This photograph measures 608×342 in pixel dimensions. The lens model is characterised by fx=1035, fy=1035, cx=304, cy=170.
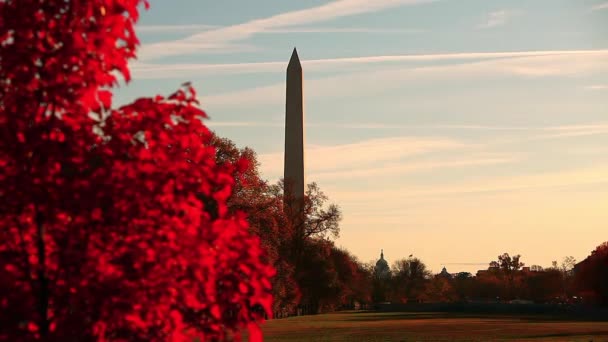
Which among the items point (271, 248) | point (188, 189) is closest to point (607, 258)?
point (271, 248)

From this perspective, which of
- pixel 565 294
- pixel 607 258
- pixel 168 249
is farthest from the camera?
pixel 565 294

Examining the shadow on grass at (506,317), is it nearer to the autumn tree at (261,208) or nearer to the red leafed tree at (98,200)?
the autumn tree at (261,208)

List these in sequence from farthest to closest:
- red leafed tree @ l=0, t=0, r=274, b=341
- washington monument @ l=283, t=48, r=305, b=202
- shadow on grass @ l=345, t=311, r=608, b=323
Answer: shadow on grass @ l=345, t=311, r=608, b=323
washington monument @ l=283, t=48, r=305, b=202
red leafed tree @ l=0, t=0, r=274, b=341

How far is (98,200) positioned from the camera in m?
12.5

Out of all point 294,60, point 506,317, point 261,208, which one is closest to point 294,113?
point 294,60

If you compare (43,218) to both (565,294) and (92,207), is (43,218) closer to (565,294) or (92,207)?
(92,207)

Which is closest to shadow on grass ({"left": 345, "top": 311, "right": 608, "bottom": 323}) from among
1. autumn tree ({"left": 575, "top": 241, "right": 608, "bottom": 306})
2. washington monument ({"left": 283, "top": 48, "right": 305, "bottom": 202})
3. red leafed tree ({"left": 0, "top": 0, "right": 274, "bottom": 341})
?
autumn tree ({"left": 575, "top": 241, "right": 608, "bottom": 306})

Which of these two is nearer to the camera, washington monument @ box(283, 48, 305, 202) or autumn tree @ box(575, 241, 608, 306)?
washington monument @ box(283, 48, 305, 202)

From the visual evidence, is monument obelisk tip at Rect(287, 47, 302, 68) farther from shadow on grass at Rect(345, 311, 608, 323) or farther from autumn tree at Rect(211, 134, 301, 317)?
shadow on grass at Rect(345, 311, 608, 323)

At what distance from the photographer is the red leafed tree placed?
487 inches

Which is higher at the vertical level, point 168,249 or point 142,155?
point 142,155

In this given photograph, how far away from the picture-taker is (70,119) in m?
12.6

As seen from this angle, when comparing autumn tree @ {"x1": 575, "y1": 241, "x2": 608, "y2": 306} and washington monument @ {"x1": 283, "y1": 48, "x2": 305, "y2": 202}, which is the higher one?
washington monument @ {"x1": 283, "y1": 48, "x2": 305, "y2": 202}

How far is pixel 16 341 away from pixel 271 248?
2702 inches
